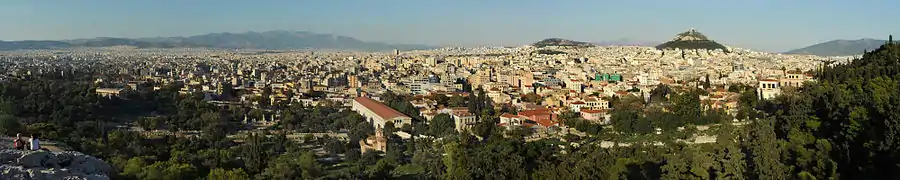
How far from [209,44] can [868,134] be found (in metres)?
110

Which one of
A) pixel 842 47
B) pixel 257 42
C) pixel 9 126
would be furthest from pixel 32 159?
pixel 257 42

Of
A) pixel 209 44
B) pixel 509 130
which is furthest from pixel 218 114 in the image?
pixel 209 44

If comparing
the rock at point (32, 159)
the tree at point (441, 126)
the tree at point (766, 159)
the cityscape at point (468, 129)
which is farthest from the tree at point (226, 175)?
the tree at point (441, 126)

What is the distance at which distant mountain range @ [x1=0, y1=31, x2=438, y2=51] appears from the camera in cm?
9525

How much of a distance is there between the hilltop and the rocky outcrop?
224 ft

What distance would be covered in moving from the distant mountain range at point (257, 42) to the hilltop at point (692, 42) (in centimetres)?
4072

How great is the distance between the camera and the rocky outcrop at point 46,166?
5.34 meters

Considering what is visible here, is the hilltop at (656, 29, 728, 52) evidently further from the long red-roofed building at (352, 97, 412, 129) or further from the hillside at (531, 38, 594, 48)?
the long red-roofed building at (352, 97, 412, 129)

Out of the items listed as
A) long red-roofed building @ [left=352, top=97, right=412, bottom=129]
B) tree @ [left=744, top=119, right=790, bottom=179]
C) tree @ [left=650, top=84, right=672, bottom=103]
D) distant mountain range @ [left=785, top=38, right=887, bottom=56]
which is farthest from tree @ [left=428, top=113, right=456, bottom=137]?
distant mountain range @ [left=785, top=38, right=887, bottom=56]

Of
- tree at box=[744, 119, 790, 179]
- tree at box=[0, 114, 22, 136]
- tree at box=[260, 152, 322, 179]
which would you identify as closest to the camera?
tree at box=[744, 119, 790, 179]

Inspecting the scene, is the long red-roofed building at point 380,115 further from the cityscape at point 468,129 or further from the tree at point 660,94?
the tree at point 660,94

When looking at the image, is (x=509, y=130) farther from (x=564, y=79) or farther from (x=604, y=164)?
(x=564, y=79)

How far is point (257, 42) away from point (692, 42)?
70.1 meters

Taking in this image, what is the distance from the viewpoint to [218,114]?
21.5m
